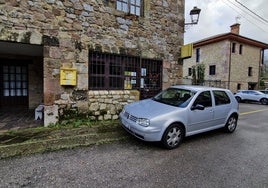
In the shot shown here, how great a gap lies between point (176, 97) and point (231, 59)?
17137 millimetres

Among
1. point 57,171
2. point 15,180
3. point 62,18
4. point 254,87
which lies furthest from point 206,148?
point 254,87

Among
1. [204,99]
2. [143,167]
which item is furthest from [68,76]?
[204,99]

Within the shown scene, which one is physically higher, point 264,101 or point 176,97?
point 176,97

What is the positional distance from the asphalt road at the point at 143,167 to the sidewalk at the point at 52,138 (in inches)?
11.7

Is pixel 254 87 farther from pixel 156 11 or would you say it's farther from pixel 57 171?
pixel 57 171

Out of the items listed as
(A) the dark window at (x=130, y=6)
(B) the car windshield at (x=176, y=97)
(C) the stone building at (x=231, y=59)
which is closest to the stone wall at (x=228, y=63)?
(C) the stone building at (x=231, y=59)

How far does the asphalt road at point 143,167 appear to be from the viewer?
2.84 metres

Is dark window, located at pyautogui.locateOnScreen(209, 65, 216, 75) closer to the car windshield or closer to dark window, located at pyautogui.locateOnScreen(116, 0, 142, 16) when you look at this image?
dark window, located at pyautogui.locateOnScreen(116, 0, 142, 16)

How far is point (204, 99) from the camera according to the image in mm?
5020

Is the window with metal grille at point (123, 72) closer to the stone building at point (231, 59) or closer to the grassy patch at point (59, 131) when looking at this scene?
the grassy patch at point (59, 131)

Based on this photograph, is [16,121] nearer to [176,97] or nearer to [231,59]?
[176,97]

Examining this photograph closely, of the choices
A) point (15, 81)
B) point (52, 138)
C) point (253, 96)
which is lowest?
point (52, 138)

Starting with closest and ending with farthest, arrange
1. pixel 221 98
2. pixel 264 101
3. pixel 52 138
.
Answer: pixel 52 138, pixel 221 98, pixel 264 101

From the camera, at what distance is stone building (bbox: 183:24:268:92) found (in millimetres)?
18859
